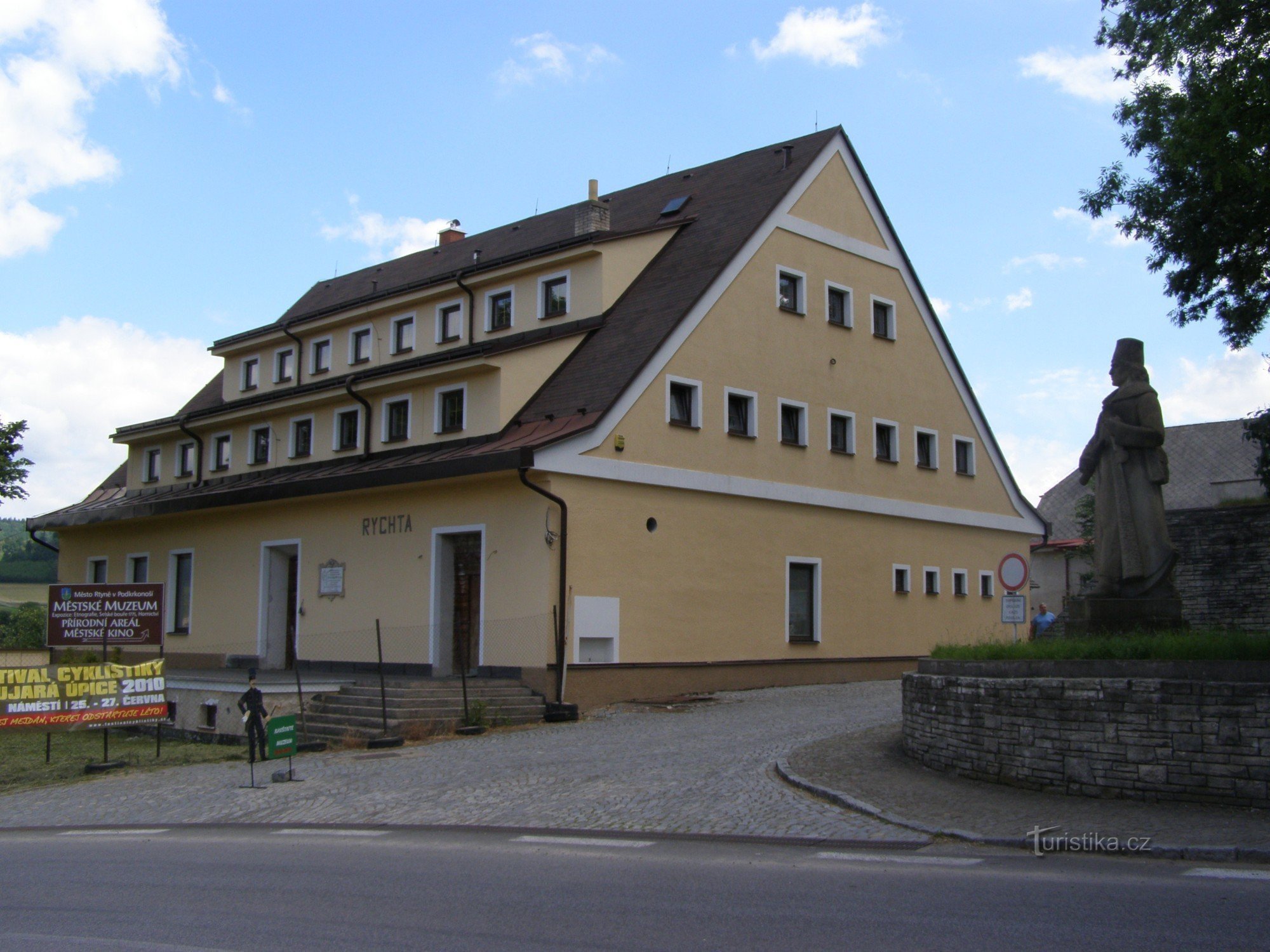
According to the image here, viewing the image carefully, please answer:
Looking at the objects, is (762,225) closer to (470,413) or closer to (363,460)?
(470,413)

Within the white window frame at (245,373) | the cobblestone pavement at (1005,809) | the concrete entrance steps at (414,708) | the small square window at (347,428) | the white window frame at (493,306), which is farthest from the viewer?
the white window frame at (245,373)

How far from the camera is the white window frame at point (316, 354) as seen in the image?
1234 inches

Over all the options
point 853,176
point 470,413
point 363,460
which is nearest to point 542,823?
point 470,413

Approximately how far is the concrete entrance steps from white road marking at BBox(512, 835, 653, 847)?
26.7ft

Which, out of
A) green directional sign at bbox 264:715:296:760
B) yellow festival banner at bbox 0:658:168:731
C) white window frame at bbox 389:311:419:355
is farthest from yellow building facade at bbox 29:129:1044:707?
green directional sign at bbox 264:715:296:760

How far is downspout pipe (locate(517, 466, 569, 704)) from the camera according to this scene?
2073 cm

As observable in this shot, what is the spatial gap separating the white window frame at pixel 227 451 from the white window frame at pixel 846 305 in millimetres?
15646

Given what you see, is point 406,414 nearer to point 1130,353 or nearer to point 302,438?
point 302,438

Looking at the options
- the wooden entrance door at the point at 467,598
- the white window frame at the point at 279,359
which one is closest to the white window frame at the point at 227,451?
the white window frame at the point at 279,359

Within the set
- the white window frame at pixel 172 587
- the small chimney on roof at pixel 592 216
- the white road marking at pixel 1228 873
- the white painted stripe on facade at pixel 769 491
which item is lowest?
the white road marking at pixel 1228 873

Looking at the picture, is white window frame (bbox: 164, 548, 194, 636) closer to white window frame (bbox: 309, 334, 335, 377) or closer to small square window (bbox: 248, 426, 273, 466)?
small square window (bbox: 248, 426, 273, 466)

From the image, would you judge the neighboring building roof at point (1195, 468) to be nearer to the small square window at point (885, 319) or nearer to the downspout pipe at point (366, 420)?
the small square window at point (885, 319)

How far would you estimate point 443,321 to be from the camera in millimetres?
28453

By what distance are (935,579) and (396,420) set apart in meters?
13.5
